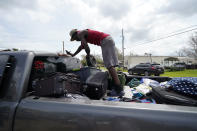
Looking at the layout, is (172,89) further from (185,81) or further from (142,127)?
(142,127)

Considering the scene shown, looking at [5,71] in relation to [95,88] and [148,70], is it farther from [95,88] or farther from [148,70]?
[148,70]

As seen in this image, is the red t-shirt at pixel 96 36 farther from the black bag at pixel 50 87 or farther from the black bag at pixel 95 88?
the black bag at pixel 50 87

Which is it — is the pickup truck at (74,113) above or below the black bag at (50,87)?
below

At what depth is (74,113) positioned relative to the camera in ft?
3.39

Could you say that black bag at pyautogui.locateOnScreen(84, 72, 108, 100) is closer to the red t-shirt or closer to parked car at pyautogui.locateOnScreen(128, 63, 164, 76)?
the red t-shirt

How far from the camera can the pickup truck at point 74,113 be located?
3.00 ft

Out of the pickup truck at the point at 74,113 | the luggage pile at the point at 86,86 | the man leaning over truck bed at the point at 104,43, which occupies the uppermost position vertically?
the man leaning over truck bed at the point at 104,43

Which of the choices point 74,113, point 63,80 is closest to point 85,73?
point 63,80

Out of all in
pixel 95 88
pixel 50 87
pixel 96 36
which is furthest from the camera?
pixel 96 36

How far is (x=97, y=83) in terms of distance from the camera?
5.84 ft

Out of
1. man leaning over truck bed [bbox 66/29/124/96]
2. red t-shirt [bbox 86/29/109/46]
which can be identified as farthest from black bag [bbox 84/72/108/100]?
red t-shirt [bbox 86/29/109/46]

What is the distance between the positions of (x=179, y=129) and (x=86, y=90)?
122cm

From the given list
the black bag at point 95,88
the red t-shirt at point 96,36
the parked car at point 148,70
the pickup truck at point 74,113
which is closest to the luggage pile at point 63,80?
the black bag at point 95,88

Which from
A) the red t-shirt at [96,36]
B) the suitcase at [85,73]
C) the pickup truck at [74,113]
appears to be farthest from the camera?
the red t-shirt at [96,36]
